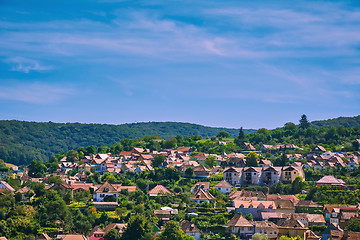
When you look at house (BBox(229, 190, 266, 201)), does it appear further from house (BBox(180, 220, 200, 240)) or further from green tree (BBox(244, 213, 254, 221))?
house (BBox(180, 220, 200, 240))

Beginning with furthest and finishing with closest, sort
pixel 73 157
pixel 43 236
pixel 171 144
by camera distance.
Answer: pixel 171 144
pixel 73 157
pixel 43 236

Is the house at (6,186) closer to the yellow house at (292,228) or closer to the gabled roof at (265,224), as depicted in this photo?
the gabled roof at (265,224)

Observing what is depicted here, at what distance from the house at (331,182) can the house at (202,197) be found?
17.9 m

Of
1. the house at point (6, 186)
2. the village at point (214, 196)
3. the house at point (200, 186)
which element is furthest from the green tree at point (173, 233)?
the house at point (6, 186)

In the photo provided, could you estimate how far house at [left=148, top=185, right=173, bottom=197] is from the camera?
84738mm

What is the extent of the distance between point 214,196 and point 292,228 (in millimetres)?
18730

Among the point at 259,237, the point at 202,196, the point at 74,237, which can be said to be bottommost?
the point at 74,237

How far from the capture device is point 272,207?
252 feet

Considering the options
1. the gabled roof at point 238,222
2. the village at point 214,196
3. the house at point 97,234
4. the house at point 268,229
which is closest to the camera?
the house at point 97,234

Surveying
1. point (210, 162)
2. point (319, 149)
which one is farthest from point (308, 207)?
point (319, 149)

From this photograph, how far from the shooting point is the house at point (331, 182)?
86.1 m

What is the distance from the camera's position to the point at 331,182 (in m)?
87.1

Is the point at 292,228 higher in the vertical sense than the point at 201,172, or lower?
lower

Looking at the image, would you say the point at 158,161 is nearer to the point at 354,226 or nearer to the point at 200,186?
the point at 200,186
